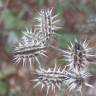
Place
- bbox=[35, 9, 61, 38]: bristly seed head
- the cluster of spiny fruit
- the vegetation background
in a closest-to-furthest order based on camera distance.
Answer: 1. the cluster of spiny fruit
2. bbox=[35, 9, 61, 38]: bristly seed head
3. the vegetation background

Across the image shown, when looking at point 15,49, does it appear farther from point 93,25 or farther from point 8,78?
point 8,78

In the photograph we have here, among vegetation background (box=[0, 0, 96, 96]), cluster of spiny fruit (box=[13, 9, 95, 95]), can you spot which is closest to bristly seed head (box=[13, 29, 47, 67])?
cluster of spiny fruit (box=[13, 9, 95, 95])

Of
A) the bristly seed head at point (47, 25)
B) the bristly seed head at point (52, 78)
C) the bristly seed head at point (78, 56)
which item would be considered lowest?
the bristly seed head at point (52, 78)

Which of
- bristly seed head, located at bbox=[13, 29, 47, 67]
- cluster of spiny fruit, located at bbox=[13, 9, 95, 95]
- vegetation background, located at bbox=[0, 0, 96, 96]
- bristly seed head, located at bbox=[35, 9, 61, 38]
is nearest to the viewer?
cluster of spiny fruit, located at bbox=[13, 9, 95, 95]

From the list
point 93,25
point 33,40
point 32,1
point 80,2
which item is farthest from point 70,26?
point 33,40

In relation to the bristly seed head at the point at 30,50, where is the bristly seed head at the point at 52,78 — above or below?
below

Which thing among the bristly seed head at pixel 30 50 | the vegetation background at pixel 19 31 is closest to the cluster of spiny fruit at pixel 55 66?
the bristly seed head at pixel 30 50

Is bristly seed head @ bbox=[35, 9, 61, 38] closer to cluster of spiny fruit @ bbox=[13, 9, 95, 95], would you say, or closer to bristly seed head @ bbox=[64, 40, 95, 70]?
cluster of spiny fruit @ bbox=[13, 9, 95, 95]

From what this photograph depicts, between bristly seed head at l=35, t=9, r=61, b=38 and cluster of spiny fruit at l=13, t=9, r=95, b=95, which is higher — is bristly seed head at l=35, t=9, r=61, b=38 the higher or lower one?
the higher one

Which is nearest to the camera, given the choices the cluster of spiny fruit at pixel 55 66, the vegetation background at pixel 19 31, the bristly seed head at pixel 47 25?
the cluster of spiny fruit at pixel 55 66

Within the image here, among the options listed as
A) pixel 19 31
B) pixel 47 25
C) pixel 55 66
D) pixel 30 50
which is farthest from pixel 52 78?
pixel 19 31

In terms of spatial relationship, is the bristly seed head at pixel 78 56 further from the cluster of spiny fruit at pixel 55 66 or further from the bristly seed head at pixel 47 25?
the bristly seed head at pixel 47 25
